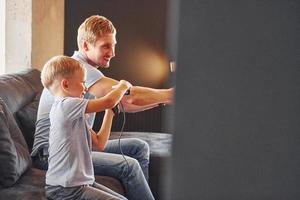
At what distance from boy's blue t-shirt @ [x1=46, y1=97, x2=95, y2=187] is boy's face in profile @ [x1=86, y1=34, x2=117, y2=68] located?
482 mm

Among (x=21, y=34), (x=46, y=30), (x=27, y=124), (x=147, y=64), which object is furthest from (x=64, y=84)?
(x=147, y=64)

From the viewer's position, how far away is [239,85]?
51cm

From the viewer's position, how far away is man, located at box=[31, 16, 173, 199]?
2312 mm

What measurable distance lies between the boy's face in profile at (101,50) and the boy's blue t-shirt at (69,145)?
0.48 m

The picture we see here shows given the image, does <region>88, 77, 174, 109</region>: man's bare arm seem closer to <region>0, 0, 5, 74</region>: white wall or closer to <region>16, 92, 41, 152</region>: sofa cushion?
<region>16, 92, 41, 152</region>: sofa cushion

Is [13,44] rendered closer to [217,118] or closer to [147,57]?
[147,57]

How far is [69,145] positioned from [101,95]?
42 cm

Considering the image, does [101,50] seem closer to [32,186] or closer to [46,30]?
[32,186]

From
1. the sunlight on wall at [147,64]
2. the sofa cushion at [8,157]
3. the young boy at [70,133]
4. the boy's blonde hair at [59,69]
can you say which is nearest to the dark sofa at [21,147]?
the sofa cushion at [8,157]

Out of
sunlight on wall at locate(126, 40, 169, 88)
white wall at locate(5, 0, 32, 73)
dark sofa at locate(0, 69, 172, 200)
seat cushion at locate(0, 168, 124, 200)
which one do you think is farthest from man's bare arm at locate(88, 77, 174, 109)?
sunlight on wall at locate(126, 40, 169, 88)

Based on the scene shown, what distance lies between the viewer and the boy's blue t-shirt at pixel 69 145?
6.39ft

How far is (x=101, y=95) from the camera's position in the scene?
2.33 meters

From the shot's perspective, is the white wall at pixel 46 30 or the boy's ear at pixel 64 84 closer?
the boy's ear at pixel 64 84

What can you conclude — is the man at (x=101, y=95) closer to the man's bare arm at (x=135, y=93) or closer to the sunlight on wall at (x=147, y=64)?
the man's bare arm at (x=135, y=93)
